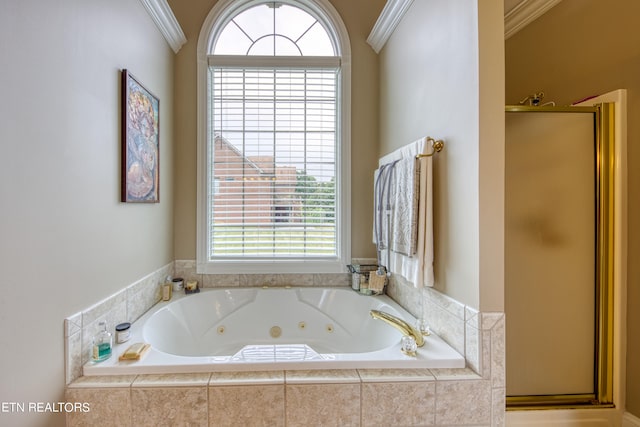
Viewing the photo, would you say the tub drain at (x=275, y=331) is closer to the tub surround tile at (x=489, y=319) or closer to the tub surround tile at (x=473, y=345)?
the tub surround tile at (x=473, y=345)

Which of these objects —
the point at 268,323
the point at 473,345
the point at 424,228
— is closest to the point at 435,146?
the point at 424,228

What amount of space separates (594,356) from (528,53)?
2057 mm

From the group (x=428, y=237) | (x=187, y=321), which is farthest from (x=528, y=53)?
(x=187, y=321)

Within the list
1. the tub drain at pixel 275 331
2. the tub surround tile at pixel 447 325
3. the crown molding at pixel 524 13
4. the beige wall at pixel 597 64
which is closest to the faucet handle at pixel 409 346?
the tub surround tile at pixel 447 325

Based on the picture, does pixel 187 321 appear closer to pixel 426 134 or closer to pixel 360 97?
pixel 426 134

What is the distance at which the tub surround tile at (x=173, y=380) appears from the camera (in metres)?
1.10

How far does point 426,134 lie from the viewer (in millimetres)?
1553

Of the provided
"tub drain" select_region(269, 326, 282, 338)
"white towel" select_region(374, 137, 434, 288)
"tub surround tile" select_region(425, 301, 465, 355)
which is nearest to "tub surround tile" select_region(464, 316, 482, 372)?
"tub surround tile" select_region(425, 301, 465, 355)

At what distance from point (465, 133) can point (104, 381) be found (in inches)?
74.4

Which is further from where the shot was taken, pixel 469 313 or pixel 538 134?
pixel 538 134

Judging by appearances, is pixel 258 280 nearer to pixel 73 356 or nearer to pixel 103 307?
pixel 103 307

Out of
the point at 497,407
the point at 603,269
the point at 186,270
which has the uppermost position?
the point at 603,269

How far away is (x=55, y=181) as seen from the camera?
1057 mm

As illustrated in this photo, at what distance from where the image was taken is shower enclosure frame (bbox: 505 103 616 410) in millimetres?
1477
